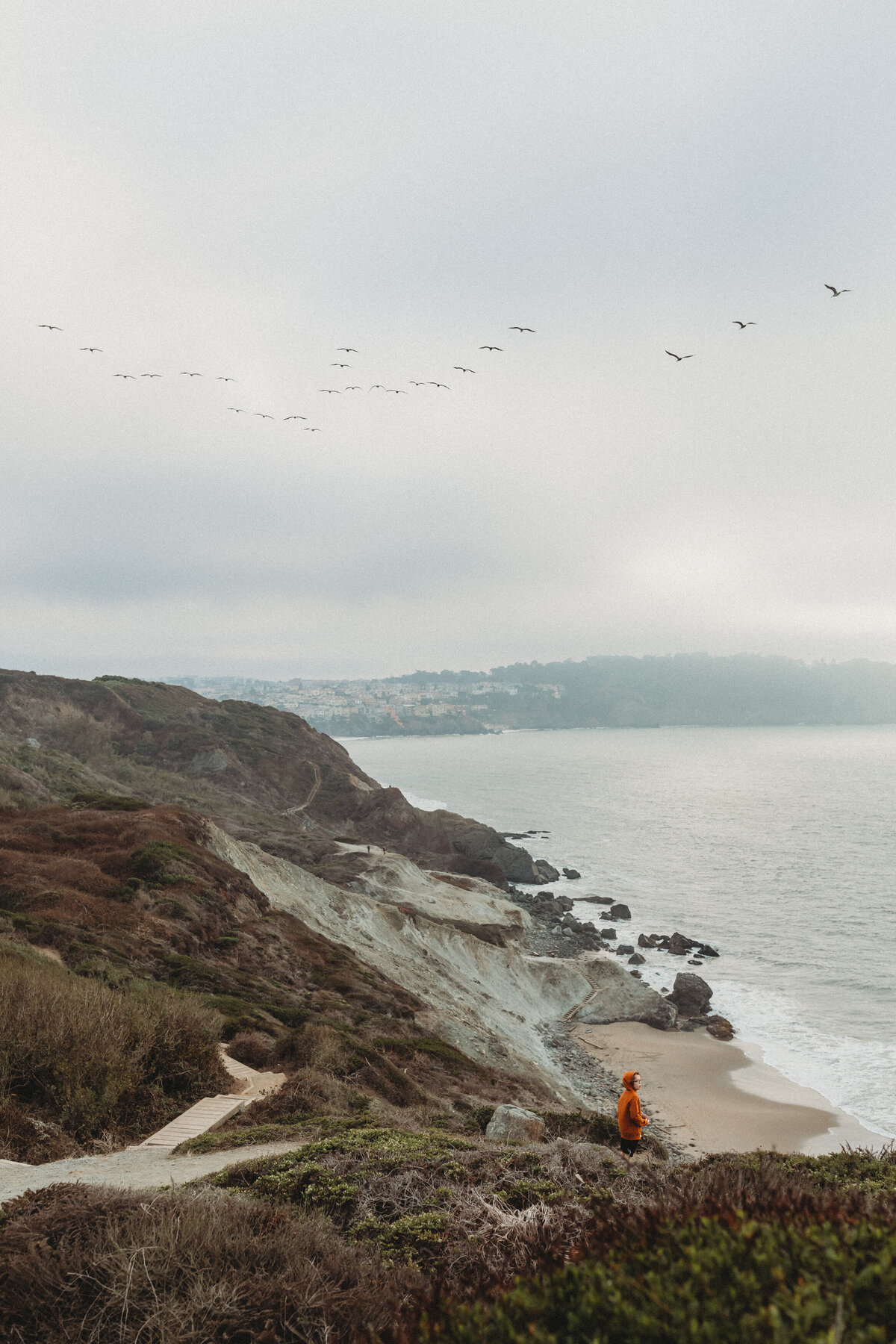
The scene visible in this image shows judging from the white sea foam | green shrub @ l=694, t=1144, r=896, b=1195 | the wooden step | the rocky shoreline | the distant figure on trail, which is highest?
green shrub @ l=694, t=1144, r=896, b=1195

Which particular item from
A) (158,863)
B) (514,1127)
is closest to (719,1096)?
(514,1127)

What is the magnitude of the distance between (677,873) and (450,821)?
22.6 m

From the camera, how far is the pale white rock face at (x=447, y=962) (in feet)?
84.4

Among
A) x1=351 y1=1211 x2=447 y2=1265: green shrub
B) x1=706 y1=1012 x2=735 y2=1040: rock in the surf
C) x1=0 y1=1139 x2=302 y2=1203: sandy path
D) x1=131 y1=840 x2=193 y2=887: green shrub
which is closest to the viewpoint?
x1=351 y1=1211 x2=447 y2=1265: green shrub

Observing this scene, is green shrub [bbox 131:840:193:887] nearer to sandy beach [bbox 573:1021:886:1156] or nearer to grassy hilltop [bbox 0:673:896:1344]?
grassy hilltop [bbox 0:673:896:1344]

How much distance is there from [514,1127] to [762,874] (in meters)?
55.6

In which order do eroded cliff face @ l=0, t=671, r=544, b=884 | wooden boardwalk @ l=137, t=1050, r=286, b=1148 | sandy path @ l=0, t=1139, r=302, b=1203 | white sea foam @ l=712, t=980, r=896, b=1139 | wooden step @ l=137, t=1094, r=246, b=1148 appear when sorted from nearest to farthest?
sandy path @ l=0, t=1139, r=302, b=1203 → wooden step @ l=137, t=1094, r=246, b=1148 → wooden boardwalk @ l=137, t=1050, r=286, b=1148 → white sea foam @ l=712, t=980, r=896, b=1139 → eroded cliff face @ l=0, t=671, r=544, b=884

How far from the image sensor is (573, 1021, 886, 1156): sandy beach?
23.2 meters

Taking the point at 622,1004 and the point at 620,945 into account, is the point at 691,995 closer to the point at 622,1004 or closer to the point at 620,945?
the point at 622,1004

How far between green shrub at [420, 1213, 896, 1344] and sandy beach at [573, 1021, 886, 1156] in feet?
72.1

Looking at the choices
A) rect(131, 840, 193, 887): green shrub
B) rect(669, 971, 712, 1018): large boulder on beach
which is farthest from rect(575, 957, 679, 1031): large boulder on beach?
rect(131, 840, 193, 887): green shrub

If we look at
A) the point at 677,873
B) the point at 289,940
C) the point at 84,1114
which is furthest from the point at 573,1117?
→ the point at 677,873

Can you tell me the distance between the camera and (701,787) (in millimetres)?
114125

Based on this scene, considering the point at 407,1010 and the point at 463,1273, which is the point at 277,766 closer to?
the point at 407,1010
